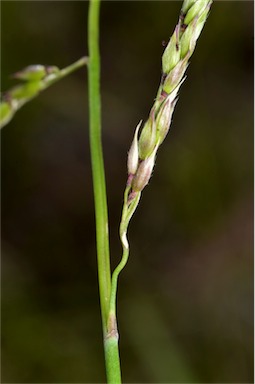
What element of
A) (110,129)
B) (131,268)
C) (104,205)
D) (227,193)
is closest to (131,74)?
(110,129)

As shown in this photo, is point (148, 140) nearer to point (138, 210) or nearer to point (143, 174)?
point (143, 174)

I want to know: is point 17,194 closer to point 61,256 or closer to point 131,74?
point 61,256

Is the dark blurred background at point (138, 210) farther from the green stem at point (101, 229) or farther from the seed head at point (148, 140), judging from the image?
the seed head at point (148, 140)

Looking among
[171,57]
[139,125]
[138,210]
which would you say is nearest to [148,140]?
[139,125]

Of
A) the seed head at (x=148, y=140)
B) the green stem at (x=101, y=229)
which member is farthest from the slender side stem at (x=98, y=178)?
the seed head at (x=148, y=140)

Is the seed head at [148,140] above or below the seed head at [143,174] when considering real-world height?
above
